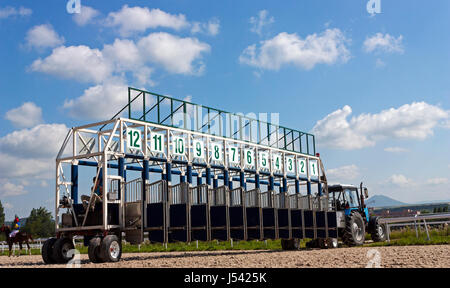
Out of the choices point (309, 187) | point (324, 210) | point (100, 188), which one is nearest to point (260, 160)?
point (309, 187)

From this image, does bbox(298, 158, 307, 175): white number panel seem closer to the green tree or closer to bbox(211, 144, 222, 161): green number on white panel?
bbox(211, 144, 222, 161): green number on white panel

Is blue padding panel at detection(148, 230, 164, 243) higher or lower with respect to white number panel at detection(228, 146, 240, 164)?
lower

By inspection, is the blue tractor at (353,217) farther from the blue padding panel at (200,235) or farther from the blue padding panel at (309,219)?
the blue padding panel at (200,235)

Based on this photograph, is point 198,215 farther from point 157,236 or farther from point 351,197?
point 351,197

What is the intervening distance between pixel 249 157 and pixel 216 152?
308cm

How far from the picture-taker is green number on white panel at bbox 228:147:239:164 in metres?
26.9

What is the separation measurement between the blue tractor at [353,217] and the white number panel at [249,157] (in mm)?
7733

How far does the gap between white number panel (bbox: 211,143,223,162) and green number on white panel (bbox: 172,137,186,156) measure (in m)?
2.27

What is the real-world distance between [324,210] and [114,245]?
8.34 metres

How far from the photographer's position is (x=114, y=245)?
1444cm

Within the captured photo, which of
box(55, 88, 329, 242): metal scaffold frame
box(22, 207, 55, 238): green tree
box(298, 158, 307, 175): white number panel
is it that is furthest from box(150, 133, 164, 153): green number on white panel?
box(22, 207, 55, 238): green tree

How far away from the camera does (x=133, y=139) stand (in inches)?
805

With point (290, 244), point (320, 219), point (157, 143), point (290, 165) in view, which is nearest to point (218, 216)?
point (320, 219)
